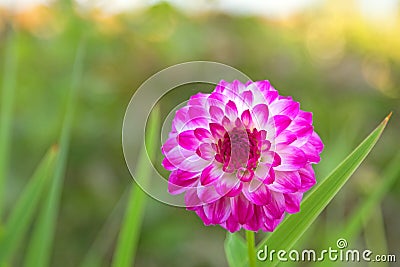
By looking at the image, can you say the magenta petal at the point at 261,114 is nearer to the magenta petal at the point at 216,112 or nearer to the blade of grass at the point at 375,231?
the magenta petal at the point at 216,112

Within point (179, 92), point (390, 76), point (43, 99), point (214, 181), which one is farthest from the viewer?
point (390, 76)

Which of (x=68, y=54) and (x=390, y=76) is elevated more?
(x=390, y=76)

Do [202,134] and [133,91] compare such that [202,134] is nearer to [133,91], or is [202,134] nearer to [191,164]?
[191,164]

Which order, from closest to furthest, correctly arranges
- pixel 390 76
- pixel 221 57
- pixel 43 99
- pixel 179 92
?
1. pixel 179 92
2. pixel 43 99
3. pixel 221 57
4. pixel 390 76

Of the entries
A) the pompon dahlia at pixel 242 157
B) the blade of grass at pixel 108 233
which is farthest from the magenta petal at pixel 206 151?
the blade of grass at pixel 108 233

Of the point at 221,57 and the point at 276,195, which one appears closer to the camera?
the point at 276,195

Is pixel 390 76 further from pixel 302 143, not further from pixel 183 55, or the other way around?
pixel 302 143

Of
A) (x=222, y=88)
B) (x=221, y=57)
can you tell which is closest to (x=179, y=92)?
(x=222, y=88)

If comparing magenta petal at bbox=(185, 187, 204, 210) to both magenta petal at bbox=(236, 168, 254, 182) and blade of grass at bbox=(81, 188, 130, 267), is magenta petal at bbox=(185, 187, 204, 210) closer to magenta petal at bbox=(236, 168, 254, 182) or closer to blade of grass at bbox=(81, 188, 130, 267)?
magenta petal at bbox=(236, 168, 254, 182)

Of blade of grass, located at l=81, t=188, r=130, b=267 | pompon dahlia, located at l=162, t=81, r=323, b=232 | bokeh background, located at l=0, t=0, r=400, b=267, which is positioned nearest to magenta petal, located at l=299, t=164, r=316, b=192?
pompon dahlia, located at l=162, t=81, r=323, b=232
